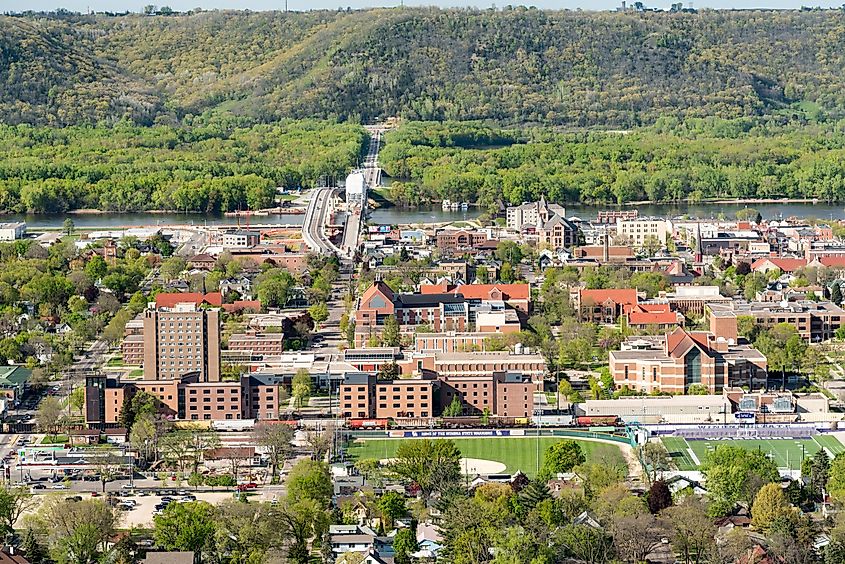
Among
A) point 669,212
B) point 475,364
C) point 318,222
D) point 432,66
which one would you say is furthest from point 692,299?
point 432,66

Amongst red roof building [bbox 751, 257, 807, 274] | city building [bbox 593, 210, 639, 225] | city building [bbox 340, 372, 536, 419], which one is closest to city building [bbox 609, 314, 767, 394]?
city building [bbox 340, 372, 536, 419]

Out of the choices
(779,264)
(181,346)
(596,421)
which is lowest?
(596,421)

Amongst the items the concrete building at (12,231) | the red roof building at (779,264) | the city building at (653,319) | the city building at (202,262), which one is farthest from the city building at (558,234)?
the concrete building at (12,231)

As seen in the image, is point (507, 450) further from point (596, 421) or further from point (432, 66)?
point (432, 66)

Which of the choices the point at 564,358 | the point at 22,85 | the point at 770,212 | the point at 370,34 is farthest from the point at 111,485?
the point at 370,34

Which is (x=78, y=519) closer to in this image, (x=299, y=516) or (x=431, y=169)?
(x=299, y=516)

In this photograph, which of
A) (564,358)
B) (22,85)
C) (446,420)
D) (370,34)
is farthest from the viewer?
(370,34)
